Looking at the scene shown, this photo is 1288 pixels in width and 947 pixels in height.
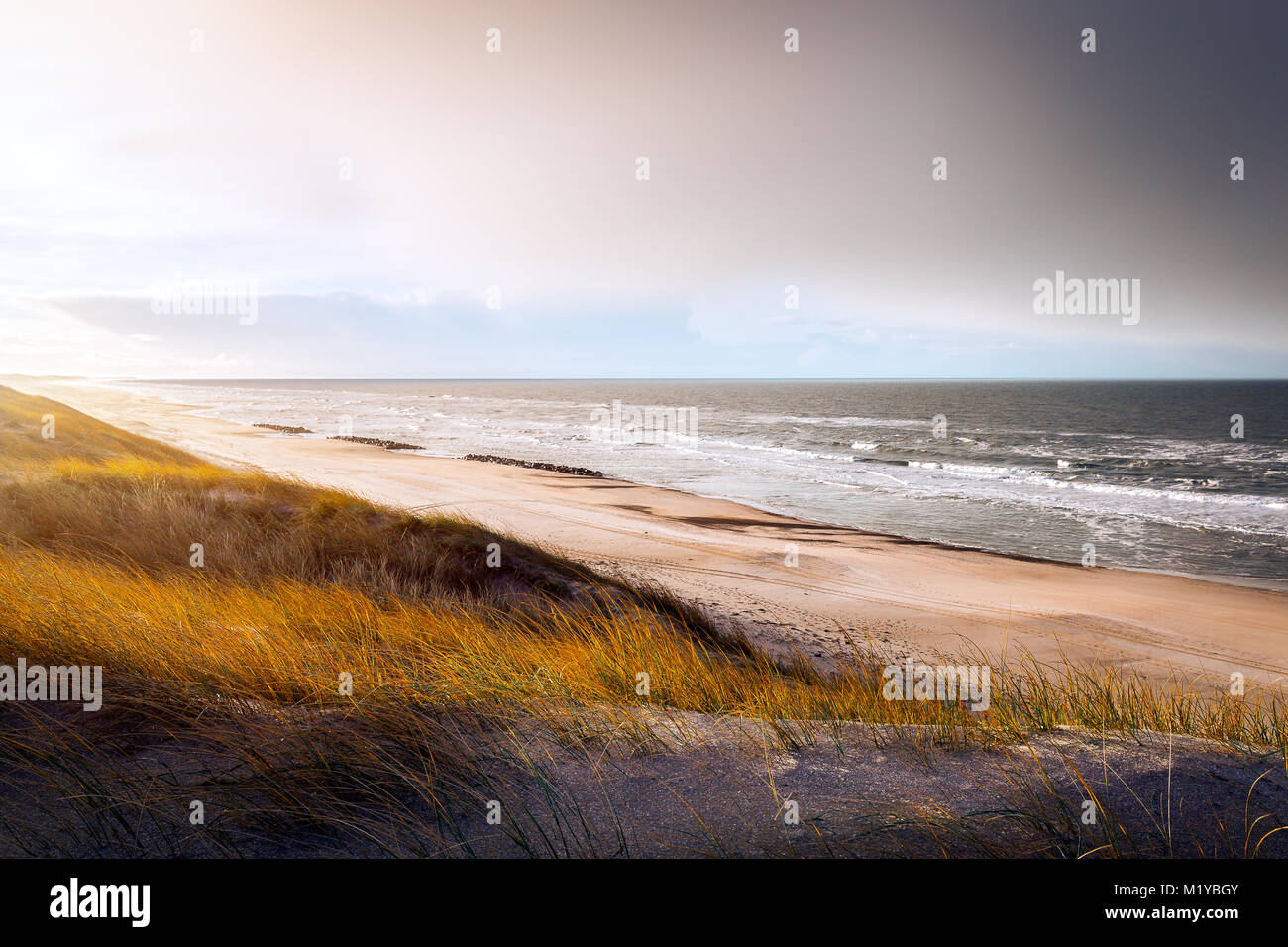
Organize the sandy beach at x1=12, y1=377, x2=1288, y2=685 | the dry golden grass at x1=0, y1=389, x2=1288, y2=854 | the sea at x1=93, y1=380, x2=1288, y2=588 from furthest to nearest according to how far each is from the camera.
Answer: the sea at x1=93, y1=380, x2=1288, y2=588 → the sandy beach at x1=12, y1=377, x2=1288, y2=685 → the dry golden grass at x1=0, y1=389, x2=1288, y2=854

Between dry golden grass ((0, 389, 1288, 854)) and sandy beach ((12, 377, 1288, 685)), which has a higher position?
dry golden grass ((0, 389, 1288, 854))

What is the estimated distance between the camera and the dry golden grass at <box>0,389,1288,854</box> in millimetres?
2812

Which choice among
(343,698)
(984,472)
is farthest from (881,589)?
(984,472)

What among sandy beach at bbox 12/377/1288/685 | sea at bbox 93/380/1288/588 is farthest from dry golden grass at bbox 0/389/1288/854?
sea at bbox 93/380/1288/588

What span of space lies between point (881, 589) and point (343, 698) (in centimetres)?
1135

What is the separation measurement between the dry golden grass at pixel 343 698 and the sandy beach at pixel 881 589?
7.16 feet

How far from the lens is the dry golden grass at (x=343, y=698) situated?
281cm

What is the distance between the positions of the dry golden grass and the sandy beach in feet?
7.16

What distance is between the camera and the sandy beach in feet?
32.3

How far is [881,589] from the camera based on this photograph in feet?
42.4

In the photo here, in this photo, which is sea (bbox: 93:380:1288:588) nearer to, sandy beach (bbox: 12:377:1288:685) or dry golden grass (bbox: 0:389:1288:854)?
sandy beach (bbox: 12:377:1288:685)

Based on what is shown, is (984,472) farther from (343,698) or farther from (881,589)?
(343,698)

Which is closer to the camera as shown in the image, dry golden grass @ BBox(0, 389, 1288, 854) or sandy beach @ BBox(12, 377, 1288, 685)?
dry golden grass @ BBox(0, 389, 1288, 854)

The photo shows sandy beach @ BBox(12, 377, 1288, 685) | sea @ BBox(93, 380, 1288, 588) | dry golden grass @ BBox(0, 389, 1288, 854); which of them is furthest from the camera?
sea @ BBox(93, 380, 1288, 588)
